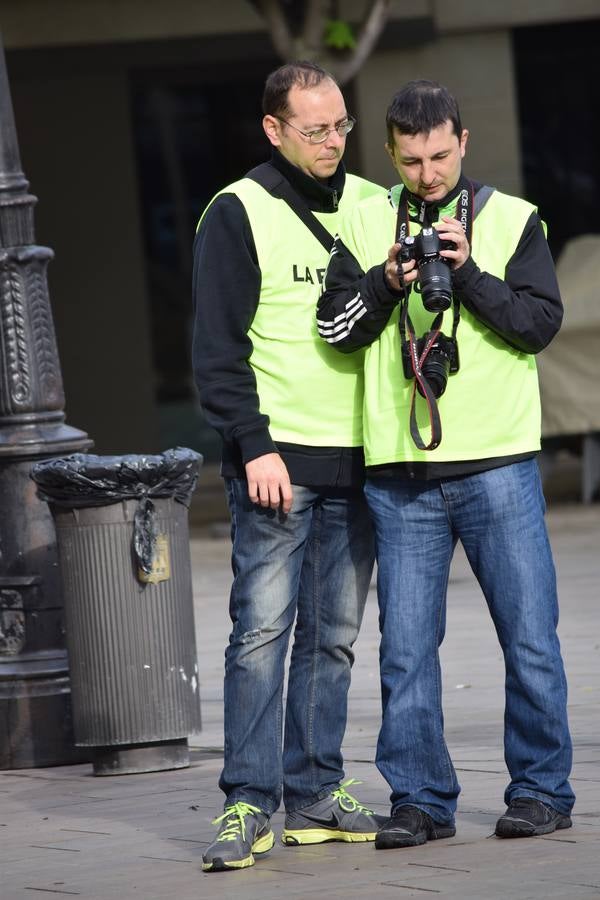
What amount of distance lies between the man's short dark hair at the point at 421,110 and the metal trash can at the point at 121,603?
6.92 ft

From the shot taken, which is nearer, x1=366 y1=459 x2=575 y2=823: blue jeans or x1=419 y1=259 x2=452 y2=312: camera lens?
x1=419 y1=259 x2=452 y2=312: camera lens

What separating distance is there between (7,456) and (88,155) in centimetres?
1190

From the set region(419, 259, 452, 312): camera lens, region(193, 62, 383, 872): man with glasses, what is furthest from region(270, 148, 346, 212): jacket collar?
region(419, 259, 452, 312): camera lens

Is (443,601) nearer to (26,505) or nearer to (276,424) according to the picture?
(276,424)

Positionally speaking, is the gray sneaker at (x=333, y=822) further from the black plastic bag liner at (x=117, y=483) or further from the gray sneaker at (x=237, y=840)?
the black plastic bag liner at (x=117, y=483)

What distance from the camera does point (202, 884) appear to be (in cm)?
468

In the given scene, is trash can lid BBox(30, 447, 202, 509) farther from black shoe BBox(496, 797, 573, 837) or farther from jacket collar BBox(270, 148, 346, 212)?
black shoe BBox(496, 797, 573, 837)

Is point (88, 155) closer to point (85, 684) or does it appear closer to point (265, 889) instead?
point (85, 684)

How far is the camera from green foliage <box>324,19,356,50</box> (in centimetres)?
1398

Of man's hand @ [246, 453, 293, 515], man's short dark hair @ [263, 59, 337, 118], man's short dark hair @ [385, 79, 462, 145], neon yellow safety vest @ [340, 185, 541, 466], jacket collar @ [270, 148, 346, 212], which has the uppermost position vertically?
man's short dark hair @ [263, 59, 337, 118]

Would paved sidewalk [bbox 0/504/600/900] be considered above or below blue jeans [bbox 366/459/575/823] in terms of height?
below

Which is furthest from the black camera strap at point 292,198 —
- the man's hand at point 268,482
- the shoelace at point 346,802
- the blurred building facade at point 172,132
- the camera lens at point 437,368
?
the blurred building facade at point 172,132

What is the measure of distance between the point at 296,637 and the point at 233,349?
2.69 ft

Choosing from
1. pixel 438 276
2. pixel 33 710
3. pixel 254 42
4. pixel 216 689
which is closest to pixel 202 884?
pixel 438 276
